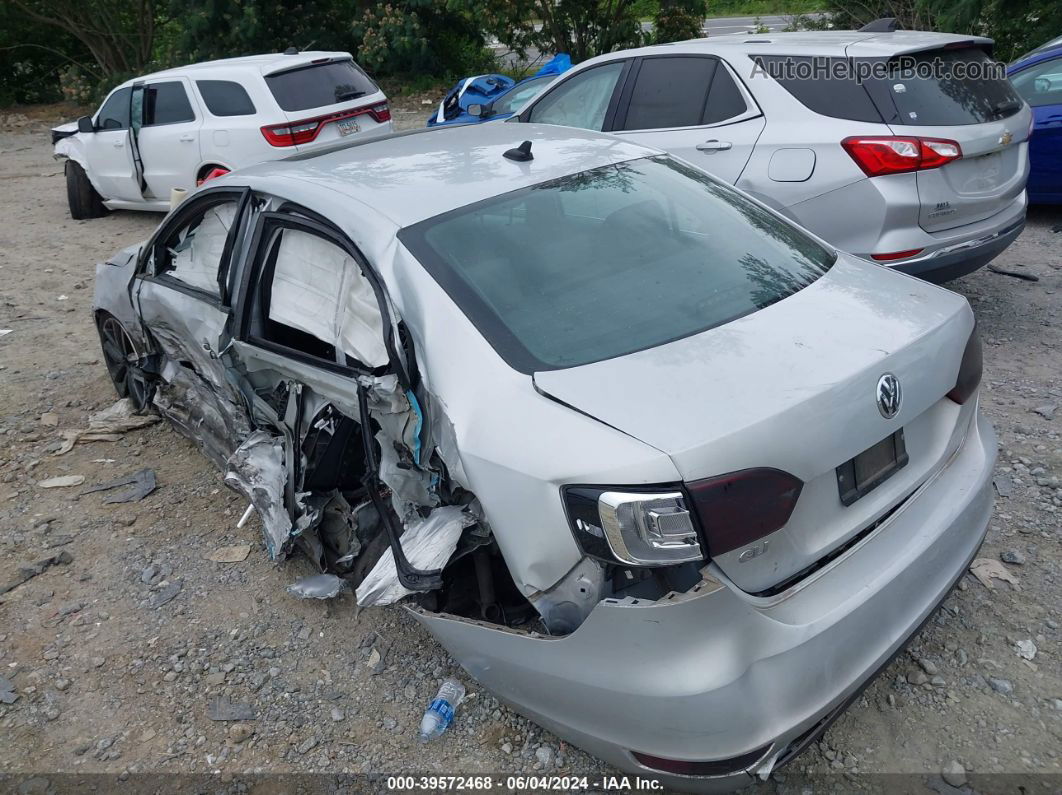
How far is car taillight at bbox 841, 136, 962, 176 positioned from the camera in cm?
451

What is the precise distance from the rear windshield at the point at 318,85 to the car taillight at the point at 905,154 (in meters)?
5.88

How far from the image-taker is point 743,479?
76.2 inches

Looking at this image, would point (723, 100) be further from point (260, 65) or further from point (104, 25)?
point (104, 25)

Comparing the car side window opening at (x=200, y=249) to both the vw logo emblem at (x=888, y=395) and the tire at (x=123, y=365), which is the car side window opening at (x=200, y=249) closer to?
the tire at (x=123, y=365)

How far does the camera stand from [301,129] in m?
8.49

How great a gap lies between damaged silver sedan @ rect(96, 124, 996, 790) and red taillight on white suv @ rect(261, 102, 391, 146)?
5183 millimetres

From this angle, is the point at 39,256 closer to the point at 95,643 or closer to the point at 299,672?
the point at 95,643

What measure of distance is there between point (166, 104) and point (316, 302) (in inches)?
289

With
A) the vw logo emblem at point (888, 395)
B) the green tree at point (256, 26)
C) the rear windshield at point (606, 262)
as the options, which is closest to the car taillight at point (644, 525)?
the rear windshield at point (606, 262)

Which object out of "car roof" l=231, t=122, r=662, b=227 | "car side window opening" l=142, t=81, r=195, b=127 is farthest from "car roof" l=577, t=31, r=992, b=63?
"car side window opening" l=142, t=81, r=195, b=127

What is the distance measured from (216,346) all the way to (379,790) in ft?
6.00

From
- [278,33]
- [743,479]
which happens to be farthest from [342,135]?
[278,33]

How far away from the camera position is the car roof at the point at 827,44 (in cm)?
478

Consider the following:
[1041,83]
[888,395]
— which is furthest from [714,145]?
[1041,83]
